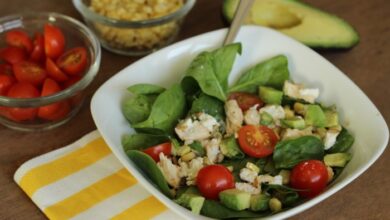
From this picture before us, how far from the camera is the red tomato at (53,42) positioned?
1.19m

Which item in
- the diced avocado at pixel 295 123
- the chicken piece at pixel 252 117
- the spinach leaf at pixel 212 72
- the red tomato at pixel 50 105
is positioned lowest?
the red tomato at pixel 50 105

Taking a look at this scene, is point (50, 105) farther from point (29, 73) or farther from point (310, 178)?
point (310, 178)

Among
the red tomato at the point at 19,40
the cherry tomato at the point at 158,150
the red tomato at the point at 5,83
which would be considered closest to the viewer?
the cherry tomato at the point at 158,150

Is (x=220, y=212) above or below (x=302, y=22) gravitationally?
below

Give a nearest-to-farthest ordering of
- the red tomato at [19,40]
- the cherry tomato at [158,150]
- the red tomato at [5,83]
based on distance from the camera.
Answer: the cherry tomato at [158,150], the red tomato at [5,83], the red tomato at [19,40]

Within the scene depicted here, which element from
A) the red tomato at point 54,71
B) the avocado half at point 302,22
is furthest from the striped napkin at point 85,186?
the avocado half at point 302,22

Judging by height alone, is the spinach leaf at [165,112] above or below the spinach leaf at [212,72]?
below

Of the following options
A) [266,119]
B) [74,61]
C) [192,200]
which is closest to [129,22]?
[74,61]

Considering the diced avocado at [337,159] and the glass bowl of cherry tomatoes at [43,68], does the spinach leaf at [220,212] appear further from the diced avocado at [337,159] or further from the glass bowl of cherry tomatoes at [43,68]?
the glass bowl of cherry tomatoes at [43,68]

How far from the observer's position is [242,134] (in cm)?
105

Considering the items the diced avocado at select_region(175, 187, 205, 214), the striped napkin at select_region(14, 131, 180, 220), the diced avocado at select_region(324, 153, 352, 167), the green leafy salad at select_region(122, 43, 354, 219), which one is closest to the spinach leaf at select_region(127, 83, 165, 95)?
the green leafy salad at select_region(122, 43, 354, 219)

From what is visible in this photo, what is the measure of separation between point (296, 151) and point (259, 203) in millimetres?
134

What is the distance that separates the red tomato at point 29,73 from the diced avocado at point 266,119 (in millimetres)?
412

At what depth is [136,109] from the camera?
1.07 metres
